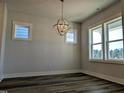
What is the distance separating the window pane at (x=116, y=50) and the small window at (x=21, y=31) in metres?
3.75

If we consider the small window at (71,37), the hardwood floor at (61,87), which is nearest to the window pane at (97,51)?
the small window at (71,37)

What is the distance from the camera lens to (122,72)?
353cm

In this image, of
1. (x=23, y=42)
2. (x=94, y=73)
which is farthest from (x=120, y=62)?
Result: (x=23, y=42)

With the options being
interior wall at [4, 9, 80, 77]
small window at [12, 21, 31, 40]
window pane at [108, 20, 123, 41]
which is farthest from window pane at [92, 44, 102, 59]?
small window at [12, 21, 31, 40]

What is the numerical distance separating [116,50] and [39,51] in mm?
3458

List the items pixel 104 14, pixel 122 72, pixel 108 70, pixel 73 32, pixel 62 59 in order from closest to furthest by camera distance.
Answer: pixel 122 72
pixel 108 70
pixel 104 14
pixel 62 59
pixel 73 32

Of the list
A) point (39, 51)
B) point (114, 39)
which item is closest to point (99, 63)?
point (114, 39)

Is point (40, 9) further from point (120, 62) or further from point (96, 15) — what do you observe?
point (120, 62)

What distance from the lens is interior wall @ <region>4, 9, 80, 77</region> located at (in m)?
4.75

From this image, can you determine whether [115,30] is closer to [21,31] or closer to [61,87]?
[61,87]

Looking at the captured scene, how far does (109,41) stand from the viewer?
14.1ft

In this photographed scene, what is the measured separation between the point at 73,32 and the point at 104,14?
2.07 meters

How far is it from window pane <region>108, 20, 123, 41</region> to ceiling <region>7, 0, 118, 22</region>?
81 cm

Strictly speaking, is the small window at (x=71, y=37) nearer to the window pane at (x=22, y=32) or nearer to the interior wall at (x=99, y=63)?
the interior wall at (x=99, y=63)
